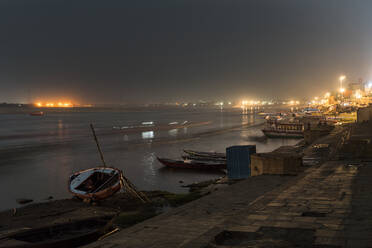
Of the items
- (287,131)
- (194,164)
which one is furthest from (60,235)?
(287,131)

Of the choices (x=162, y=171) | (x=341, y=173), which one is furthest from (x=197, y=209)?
(x=162, y=171)

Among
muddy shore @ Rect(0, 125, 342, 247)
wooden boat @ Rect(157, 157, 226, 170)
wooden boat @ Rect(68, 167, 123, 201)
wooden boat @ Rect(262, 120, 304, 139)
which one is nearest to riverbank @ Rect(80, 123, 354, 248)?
muddy shore @ Rect(0, 125, 342, 247)

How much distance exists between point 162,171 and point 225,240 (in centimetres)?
2371

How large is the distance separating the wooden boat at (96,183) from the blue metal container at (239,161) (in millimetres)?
7450

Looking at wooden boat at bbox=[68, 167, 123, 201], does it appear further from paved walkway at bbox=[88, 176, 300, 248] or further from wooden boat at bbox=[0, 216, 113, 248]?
paved walkway at bbox=[88, 176, 300, 248]

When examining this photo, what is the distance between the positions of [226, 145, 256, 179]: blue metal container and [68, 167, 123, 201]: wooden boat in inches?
293

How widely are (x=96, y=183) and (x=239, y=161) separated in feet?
31.4

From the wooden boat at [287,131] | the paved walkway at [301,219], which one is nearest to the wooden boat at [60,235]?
the paved walkway at [301,219]

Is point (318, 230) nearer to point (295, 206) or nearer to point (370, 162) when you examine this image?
point (295, 206)

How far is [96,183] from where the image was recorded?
20.8 metres

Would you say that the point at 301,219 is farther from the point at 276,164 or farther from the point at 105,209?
the point at 105,209

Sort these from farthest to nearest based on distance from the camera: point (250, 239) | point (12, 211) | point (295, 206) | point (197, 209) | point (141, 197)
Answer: point (141, 197), point (12, 211), point (197, 209), point (295, 206), point (250, 239)

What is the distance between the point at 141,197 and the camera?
65.5 feet

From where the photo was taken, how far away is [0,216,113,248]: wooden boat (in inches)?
454
